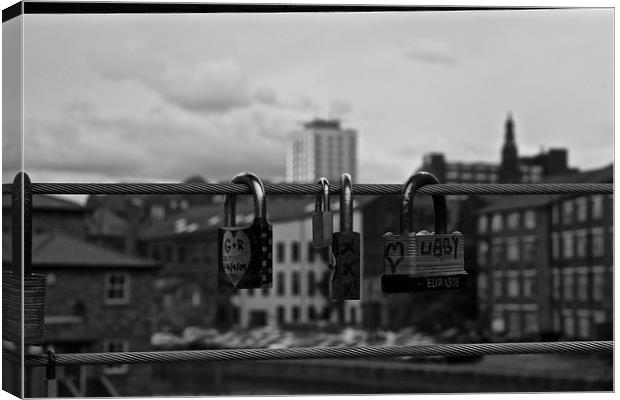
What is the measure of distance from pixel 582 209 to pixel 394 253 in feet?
176

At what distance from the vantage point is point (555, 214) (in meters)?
55.0

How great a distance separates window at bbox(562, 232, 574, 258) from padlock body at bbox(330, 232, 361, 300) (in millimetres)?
53854

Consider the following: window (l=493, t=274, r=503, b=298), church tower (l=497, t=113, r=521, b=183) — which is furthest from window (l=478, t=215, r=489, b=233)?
church tower (l=497, t=113, r=521, b=183)

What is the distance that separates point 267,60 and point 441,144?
1192 centimetres

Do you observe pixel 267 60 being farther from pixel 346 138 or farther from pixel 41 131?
pixel 41 131

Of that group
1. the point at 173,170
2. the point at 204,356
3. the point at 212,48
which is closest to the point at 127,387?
the point at 173,170

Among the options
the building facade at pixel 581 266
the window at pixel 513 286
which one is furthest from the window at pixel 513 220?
the window at pixel 513 286

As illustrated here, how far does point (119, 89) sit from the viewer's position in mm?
69875

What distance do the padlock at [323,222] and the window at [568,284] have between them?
178 feet

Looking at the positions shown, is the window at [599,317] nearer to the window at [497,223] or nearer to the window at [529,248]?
the window at [529,248]

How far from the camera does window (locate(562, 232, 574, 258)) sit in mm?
53938

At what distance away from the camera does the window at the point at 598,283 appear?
52.6 metres

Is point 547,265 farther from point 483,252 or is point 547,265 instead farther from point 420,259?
point 420,259

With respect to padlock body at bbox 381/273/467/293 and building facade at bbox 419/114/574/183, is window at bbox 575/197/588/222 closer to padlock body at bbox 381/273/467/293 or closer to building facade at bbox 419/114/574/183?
building facade at bbox 419/114/574/183
